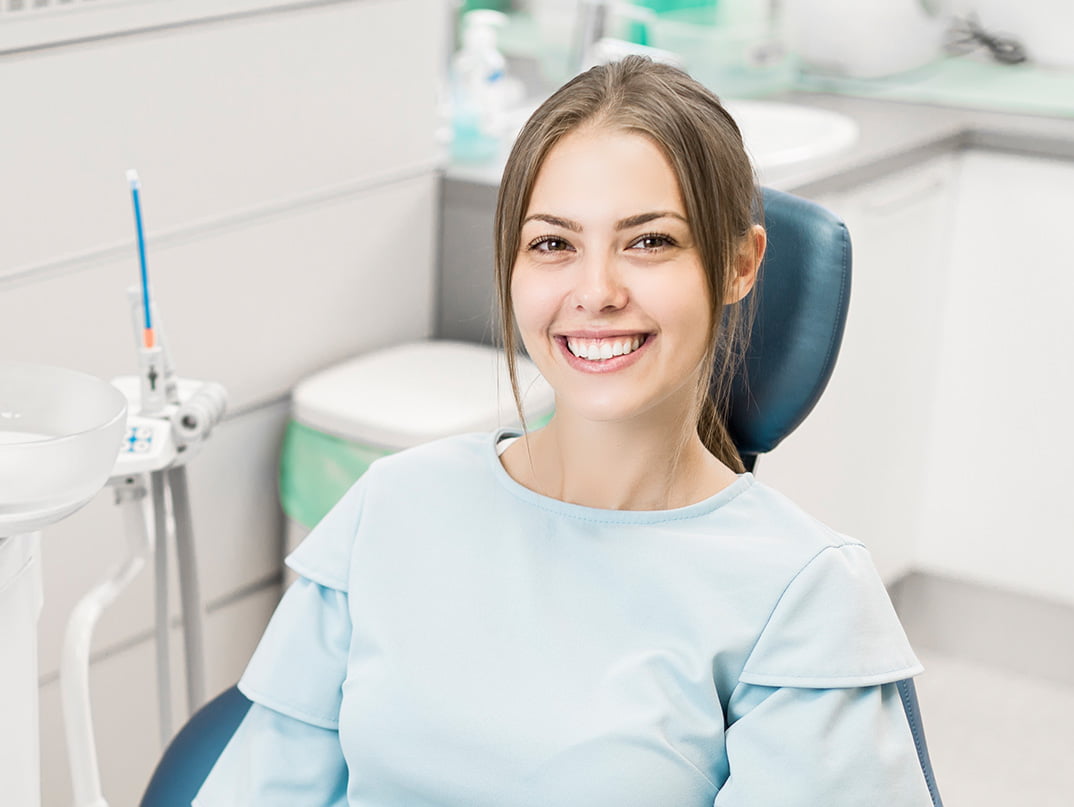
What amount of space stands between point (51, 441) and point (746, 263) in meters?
0.56

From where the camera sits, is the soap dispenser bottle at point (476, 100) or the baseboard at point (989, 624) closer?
the soap dispenser bottle at point (476, 100)

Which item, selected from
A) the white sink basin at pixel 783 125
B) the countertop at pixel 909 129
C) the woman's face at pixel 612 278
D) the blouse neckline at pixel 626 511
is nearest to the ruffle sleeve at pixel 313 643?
the blouse neckline at pixel 626 511

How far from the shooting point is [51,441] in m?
1.11

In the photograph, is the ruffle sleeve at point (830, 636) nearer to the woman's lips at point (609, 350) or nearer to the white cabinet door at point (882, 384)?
the woman's lips at point (609, 350)

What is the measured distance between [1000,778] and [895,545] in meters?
0.55

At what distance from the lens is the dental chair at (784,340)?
1.44m

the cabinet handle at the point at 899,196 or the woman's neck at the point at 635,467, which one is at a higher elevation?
the woman's neck at the point at 635,467

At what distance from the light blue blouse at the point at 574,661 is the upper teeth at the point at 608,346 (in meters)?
0.14

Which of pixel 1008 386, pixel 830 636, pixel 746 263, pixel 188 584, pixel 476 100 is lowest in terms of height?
pixel 1008 386

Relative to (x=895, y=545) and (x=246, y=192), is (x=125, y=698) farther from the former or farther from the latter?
(x=895, y=545)

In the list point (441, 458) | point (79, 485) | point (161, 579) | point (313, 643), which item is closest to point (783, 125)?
point (161, 579)

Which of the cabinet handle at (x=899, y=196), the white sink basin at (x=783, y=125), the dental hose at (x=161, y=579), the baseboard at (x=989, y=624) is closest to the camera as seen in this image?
the dental hose at (x=161, y=579)

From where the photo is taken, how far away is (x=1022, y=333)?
9.13 ft

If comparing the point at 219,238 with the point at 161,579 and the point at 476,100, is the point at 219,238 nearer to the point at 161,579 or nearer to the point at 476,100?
→ the point at 161,579
